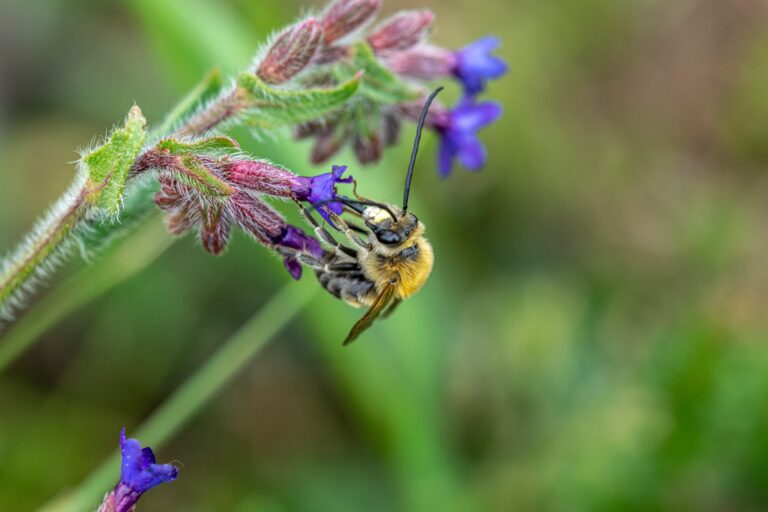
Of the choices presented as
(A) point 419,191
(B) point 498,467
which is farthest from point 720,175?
(B) point 498,467

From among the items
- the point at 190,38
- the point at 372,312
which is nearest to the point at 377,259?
the point at 372,312

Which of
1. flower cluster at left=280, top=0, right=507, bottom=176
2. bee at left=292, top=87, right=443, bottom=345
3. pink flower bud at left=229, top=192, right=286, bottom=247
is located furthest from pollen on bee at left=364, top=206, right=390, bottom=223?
flower cluster at left=280, top=0, right=507, bottom=176

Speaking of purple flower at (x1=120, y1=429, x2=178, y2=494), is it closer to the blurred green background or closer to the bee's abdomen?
the bee's abdomen

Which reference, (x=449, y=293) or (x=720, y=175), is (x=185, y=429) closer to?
(x=449, y=293)

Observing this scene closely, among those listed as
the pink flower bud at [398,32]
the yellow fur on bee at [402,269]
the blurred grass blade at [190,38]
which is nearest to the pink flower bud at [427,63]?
the pink flower bud at [398,32]

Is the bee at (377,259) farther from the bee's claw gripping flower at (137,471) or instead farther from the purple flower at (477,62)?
the bee's claw gripping flower at (137,471)
